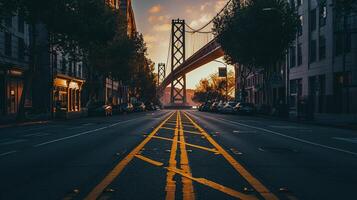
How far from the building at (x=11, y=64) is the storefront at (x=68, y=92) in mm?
6113

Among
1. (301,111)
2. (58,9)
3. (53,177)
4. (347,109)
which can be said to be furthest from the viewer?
(347,109)

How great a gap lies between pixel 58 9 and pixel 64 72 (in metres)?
24.0

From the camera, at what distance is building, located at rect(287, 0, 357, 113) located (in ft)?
117

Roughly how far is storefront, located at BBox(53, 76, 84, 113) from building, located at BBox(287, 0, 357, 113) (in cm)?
2461

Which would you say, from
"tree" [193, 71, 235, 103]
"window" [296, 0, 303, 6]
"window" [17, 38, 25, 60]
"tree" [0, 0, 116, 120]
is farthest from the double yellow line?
"tree" [193, 71, 235, 103]

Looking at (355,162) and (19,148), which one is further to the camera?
(19,148)

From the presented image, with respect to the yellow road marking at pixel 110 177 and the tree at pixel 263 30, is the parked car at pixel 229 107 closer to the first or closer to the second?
the tree at pixel 263 30

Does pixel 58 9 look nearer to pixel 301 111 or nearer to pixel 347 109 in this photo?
pixel 301 111

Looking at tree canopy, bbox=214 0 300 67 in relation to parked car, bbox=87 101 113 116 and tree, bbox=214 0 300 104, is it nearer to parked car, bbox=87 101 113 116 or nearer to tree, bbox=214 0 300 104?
tree, bbox=214 0 300 104

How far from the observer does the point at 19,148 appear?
1270 cm

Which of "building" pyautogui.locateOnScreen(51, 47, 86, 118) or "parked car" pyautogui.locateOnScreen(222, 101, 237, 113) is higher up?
"building" pyautogui.locateOnScreen(51, 47, 86, 118)

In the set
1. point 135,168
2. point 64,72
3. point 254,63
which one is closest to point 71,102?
point 64,72

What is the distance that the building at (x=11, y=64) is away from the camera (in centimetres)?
3656

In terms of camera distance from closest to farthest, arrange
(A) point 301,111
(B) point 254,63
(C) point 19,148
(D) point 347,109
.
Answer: (C) point 19,148, (A) point 301,111, (D) point 347,109, (B) point 254,63
